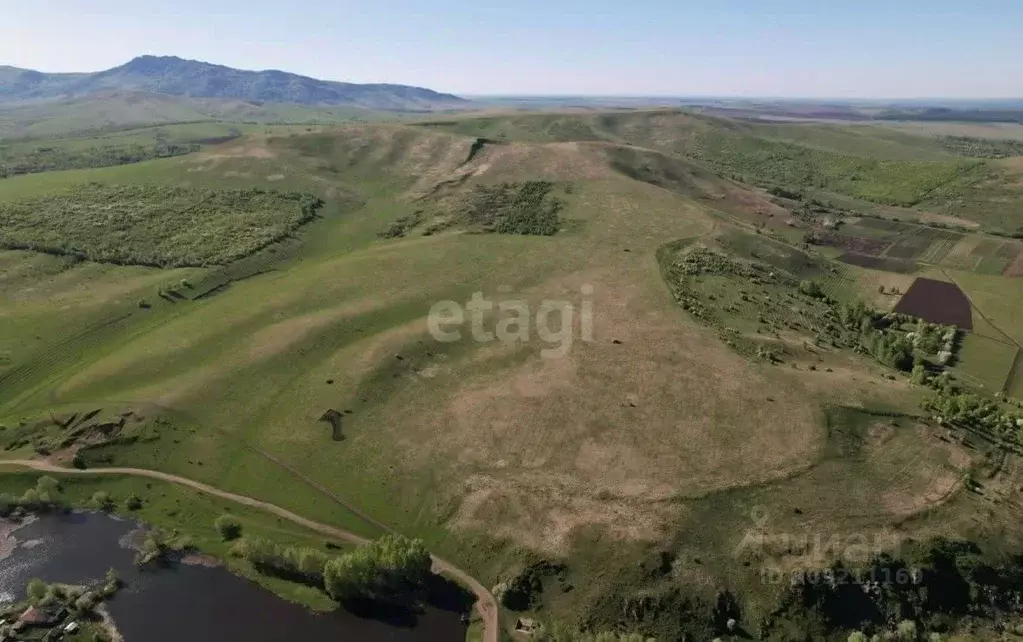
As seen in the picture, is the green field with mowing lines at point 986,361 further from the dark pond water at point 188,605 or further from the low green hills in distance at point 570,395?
the dark pond water at point 188,605

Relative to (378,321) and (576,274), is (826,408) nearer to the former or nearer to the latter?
(576,274)

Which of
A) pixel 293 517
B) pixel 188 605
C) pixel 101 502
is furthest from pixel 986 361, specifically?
pixel 101 502

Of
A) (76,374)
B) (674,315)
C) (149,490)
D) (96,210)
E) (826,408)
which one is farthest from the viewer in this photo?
(96,210)

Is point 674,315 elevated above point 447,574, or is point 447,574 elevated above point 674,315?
point 674,315

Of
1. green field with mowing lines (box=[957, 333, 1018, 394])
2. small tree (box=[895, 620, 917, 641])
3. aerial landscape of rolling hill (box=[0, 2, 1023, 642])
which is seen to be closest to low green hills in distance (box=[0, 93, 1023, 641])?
small tree (box=[895, 620, 917, 641])

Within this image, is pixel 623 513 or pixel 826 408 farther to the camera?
pixel 826 408

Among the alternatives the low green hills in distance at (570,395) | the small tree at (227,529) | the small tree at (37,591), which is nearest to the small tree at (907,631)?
the low green hills in distance at (570,395)

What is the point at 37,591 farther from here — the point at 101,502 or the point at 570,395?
the point at 570,395

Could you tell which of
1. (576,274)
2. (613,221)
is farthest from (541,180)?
(576,274)
